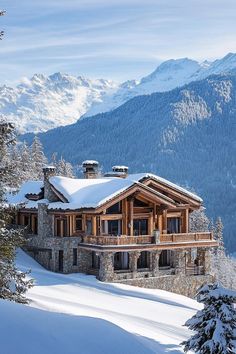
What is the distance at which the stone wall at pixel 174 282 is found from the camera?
121 ft

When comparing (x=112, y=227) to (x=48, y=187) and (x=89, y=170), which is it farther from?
(x=89, y=170)

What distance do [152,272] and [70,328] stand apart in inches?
1016

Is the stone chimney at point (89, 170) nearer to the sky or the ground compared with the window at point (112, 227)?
nearer to the sky

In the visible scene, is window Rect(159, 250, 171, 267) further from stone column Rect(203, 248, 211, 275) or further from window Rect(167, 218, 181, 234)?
stone column Rect(203, 248, 211, 275)

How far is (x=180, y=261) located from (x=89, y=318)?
26.4 metres

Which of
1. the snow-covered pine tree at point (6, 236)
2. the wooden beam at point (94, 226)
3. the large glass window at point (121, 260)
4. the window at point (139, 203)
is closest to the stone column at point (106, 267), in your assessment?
the wooden beam at point (94, 226)

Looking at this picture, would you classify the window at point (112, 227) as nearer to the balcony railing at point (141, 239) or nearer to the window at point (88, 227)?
the window at point (88, 227)

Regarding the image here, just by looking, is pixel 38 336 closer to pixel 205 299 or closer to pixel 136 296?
pixel 205 299

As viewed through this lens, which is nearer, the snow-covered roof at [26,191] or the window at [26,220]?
the snow-covered roof at [26,191]

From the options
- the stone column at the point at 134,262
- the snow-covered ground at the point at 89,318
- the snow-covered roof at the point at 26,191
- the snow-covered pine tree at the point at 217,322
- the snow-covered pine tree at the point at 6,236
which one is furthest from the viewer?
the snow-covered roof at the point at 26,191

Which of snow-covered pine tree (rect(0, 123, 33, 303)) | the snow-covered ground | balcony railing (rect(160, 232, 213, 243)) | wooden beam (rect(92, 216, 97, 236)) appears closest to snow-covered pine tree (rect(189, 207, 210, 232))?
balcony railing (rect(160, 232, 213, 243))

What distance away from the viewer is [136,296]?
107 ft

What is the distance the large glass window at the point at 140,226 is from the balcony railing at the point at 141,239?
73.3 inches

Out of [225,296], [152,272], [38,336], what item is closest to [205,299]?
[225,296]
